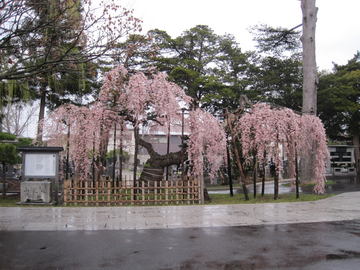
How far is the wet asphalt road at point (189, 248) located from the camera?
634cm

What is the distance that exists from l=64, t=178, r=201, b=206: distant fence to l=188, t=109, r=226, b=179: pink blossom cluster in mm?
901

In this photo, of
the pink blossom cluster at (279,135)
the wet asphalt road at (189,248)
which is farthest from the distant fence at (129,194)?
the wet asphalt road at (189,248)

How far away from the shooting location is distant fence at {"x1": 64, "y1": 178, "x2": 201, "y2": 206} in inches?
550

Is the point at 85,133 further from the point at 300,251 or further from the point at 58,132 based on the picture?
the point at 300,251

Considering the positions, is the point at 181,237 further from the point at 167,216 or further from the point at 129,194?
the point at 129,194

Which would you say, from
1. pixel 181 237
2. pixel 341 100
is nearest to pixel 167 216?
pixel 181 237

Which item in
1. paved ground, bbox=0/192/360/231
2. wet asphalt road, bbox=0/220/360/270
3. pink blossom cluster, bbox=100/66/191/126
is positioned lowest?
wet asphalt road, bbox=0/220/360/270

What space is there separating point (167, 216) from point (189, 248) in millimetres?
3961

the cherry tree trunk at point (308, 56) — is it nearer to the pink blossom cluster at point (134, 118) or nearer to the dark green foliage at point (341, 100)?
the pink blossom cluster at point (134, 118)

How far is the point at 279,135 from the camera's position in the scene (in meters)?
15.2

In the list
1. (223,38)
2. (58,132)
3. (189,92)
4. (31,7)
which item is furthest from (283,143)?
(223,38)

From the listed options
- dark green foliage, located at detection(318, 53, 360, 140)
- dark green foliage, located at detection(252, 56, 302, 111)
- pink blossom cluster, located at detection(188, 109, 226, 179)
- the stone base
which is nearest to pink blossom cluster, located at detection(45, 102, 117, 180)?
the stone base

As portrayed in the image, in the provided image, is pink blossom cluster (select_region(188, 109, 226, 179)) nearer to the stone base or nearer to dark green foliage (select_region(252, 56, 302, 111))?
the stone base

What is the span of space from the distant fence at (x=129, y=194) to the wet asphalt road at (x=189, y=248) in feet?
16.0
